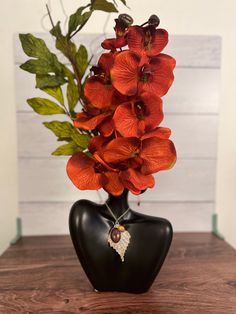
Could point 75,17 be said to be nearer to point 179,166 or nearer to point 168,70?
point 168,70

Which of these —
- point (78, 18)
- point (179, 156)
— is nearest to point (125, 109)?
point (78, 18)

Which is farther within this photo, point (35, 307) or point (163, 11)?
point (163, 11)

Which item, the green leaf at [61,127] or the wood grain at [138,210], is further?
the wood grain at [138,210]

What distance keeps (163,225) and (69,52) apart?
1.45 feet

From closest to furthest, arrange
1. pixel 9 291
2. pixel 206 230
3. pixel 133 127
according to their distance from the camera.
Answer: pixel 133 127 < pixel 9 291 < pixel 206 230

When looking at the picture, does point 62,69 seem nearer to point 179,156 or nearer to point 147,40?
point 147,40

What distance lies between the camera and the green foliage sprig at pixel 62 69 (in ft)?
2.10

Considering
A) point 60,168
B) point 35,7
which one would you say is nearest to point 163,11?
point 35,7

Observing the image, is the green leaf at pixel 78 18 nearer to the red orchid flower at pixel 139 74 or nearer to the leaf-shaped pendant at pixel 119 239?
the red orchid flower at pixel 139 74

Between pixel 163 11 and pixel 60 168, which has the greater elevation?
pixel 163 11

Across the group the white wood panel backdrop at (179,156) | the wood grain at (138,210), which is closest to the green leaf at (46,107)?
the white wood panel backdrop at (179,156)

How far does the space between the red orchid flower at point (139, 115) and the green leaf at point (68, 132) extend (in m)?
0.12

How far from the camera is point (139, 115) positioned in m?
0.59

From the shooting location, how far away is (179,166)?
1.15m
